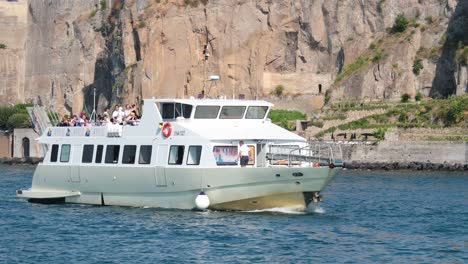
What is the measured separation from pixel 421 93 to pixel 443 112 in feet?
36.6

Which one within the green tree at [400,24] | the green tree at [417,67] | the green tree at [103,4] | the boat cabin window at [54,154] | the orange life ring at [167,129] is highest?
the green tree at [103,4]

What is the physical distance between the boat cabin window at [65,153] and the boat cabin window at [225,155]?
809 cm

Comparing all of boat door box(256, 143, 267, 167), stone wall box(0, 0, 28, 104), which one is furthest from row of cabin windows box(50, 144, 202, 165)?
stone wall box(0, 0, 28, 104)

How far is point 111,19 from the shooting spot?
130125 mm

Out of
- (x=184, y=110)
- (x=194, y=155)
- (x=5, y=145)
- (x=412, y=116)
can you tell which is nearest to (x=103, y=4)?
(x=5, y=145)

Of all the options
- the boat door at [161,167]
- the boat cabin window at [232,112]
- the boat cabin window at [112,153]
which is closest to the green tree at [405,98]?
the boat cabin window at [112,153]

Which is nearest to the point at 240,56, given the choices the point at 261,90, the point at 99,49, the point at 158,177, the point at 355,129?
the point at 261,90

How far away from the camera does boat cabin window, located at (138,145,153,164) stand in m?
44.1

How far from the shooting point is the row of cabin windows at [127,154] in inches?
1674

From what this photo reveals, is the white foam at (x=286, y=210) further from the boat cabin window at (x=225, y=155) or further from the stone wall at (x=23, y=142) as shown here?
the stone wall at (x=23, y=142)

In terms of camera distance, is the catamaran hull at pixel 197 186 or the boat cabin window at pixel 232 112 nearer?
the catamaran hull at pixel 197 186

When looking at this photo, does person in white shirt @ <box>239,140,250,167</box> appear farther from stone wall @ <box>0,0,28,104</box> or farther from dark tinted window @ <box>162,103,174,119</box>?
stone wall @ <box>0,0,28,104</box>

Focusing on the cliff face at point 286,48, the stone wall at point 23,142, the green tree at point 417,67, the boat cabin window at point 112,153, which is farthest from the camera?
the stone wall at point 23,142

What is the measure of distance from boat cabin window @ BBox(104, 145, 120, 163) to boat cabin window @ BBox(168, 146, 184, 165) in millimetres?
3101
